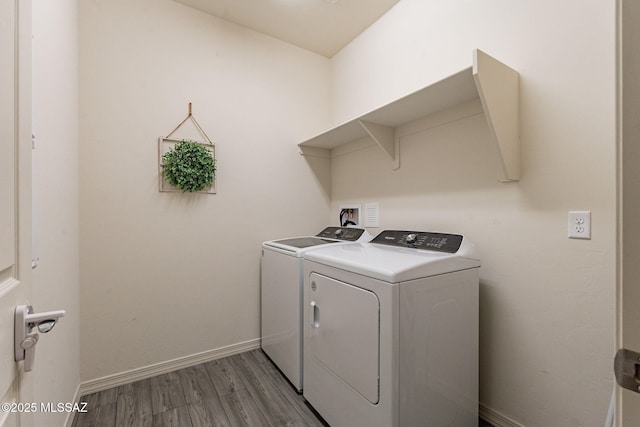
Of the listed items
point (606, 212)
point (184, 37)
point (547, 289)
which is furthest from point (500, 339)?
point (184, 37)

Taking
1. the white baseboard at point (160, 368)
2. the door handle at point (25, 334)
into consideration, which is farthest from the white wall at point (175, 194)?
the door handle at point (25, 334)

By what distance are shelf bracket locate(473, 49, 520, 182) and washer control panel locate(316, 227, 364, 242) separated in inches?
41.5

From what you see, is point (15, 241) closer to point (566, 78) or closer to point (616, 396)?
point (616, 396)

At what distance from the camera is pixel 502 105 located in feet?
4.44

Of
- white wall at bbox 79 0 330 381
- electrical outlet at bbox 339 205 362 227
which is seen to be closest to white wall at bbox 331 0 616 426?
electrical outlet at bbox 339 205 362 227

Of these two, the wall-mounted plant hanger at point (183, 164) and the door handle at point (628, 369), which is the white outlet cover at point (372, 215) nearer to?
the wall-mounted plant hanger at point (183, 164)

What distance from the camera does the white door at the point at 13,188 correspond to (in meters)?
0.53

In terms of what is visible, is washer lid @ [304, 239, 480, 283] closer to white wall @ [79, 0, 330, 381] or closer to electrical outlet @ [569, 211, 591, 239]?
electrical outlet @ [569, 211, 591, 239]

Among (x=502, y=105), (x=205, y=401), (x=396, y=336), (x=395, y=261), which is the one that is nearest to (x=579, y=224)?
(x=502, y=105)

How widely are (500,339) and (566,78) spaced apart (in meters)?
1.33

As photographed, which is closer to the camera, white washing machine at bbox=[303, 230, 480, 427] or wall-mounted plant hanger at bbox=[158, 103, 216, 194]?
white washing machine at bbox=[303, 230, 480, 427]

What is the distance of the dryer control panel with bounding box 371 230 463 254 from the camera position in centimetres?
152

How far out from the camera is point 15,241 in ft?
1.93

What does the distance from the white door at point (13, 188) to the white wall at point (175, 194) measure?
138 cm
